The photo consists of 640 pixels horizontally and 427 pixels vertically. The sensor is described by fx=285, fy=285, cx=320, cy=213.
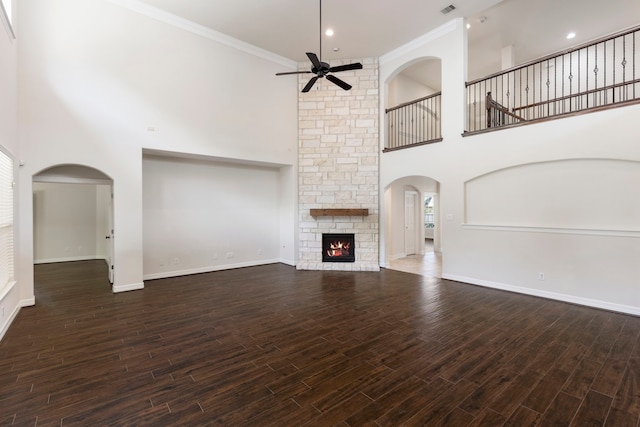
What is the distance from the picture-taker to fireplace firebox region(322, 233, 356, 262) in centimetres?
737

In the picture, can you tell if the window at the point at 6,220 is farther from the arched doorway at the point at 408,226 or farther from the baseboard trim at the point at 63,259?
the arched doorway at the point at 408,226

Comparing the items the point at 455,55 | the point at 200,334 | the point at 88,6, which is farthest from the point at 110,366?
the point at 455,55

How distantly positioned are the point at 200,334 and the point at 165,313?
102 cm

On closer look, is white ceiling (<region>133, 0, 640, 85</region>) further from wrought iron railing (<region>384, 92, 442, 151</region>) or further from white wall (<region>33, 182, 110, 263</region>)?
white wall (<region>33, 182, 110, 263</region>)

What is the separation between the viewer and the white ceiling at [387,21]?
5395mm

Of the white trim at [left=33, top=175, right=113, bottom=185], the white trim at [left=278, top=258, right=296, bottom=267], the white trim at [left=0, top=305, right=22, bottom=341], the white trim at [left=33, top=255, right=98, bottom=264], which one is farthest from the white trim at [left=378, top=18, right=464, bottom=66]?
the white trim at [left=33, top=255, right=98, bottom=264]

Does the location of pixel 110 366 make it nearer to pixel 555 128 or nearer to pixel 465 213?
pixel 465 213

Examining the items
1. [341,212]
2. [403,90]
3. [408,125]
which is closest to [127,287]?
[341,212]

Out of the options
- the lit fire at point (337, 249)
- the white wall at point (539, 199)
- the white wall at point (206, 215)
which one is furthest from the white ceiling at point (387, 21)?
the lit fire at point (337, 249)

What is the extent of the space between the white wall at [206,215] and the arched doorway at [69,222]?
264 centimetres

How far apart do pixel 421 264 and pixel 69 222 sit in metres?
Result: 10.3

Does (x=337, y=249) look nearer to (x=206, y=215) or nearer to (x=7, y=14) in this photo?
(x=206, y=215)

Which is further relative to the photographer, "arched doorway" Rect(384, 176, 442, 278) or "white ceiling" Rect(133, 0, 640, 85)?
"arched doorway" Rect(384, 176, 442, 278)

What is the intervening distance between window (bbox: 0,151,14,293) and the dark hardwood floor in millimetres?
674
